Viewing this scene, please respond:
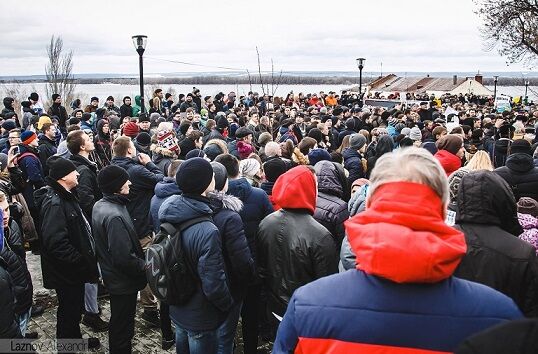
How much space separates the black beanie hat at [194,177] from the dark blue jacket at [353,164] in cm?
411

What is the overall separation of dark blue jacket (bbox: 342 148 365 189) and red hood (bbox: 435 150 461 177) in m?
1.64

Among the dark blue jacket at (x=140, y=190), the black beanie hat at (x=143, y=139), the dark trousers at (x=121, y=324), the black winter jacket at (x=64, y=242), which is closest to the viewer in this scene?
the dark trousers at (x=121, y=324)

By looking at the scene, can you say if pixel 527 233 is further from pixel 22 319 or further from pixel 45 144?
pixel 45 144

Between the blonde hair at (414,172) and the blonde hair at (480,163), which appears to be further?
the blonde hair at (480,163)

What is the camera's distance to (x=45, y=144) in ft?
27.2

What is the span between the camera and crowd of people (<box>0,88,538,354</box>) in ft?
5.33

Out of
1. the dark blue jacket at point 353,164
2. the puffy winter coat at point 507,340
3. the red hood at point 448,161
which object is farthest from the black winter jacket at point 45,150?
the puffy winter coat at point 507,340

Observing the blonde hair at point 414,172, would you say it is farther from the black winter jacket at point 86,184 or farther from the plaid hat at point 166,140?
the plaid hat at point 166,140

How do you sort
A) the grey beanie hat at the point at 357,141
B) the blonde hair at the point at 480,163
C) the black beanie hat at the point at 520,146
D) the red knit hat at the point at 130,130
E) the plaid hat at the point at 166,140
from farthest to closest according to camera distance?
the red knit hat at the point at 130,130 → the grey beanie hat at the point at 357,141 → the plaid hat at the point at 166,140 → the black beanie hat at the point at 520,146 → the blonde hair at the point at 480,163

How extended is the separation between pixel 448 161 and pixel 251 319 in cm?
325

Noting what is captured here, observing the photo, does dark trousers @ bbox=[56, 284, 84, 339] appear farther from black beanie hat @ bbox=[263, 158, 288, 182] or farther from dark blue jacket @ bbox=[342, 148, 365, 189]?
dark blue jacket @ bbox=[342, 148, 365, 189]

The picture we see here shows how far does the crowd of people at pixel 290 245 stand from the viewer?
162cm

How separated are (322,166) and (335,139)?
6.13 metres

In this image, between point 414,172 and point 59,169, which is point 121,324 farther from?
point 414,172
